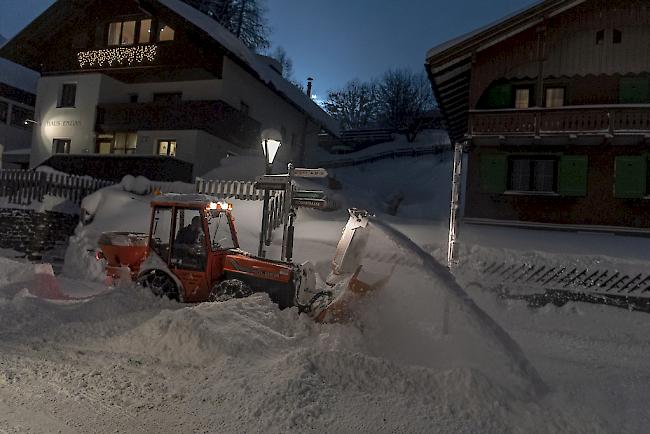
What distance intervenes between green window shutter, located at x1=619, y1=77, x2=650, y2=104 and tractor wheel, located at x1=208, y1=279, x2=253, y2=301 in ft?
53.3

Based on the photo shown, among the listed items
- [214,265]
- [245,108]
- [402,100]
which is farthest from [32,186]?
[402,100]

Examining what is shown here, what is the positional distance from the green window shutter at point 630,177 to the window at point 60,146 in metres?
25.6

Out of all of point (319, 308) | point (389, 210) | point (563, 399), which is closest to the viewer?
point (563, 399)

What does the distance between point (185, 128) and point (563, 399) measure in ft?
65.1

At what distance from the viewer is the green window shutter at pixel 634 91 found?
16.6 metres

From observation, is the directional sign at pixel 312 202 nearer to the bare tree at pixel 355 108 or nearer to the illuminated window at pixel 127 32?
the illuminated window at pixel 127 32

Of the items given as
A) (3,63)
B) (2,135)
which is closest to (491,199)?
(2,135)

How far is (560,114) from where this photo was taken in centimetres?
1633

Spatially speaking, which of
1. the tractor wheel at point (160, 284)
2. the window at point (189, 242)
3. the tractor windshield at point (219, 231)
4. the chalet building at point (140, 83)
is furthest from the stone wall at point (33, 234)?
the tractor windshield at point (219, 231)

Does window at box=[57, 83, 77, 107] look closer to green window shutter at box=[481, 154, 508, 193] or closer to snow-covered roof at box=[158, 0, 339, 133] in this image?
snow-covered roof at box=[158, 0, 339, 133]

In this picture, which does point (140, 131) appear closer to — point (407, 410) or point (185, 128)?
point (185, 128)

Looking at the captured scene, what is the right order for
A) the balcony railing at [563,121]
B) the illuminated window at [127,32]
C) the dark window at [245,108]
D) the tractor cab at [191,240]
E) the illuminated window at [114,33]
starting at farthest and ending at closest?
the dark window at [245,108] → the illuminated window at [114,33] → the illuminated window at [127,32] → the balcony railing at [563,121] → the tractor cab at [191,240]

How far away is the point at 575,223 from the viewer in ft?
55.8

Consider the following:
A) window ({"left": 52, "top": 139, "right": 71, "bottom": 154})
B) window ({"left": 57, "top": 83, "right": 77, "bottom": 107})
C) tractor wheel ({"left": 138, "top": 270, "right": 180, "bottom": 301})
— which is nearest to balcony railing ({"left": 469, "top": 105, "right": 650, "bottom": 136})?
tractor wheel ({"left": 138, "top": 270, "right": 180, "bottom": 301})
